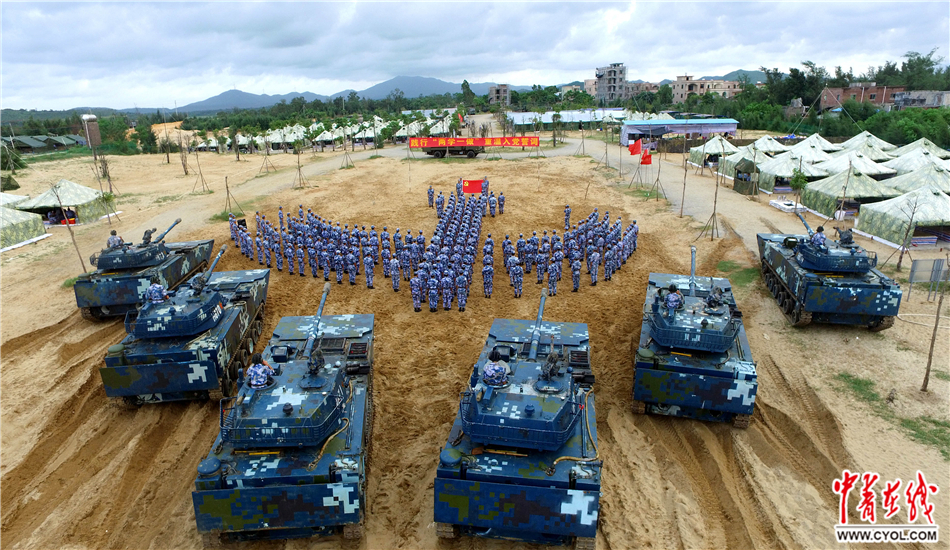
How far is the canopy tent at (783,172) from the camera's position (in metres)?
30.7

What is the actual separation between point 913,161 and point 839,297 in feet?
73.9

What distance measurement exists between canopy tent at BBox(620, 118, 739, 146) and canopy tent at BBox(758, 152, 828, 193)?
22.5 metres

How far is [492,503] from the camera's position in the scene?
7.73 meters

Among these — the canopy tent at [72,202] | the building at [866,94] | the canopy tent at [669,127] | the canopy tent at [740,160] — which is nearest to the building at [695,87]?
the building at [866,94]

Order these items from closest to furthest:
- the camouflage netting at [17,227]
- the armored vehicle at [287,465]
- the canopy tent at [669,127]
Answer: the armored vehicle at [287,465] → the camouflage netting at [17,227] → the canopy tent at [669,127]

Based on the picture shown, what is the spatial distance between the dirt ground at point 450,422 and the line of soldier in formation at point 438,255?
0.64 metres

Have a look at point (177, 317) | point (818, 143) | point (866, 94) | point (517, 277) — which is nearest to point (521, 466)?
point (177, 317)

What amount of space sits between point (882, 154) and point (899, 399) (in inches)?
1154

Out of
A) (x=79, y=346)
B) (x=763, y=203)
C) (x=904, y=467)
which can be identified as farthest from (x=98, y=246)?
(x=763, y=203)

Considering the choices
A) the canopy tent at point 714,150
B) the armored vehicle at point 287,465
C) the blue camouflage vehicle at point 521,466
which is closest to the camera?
the blue camouflage vehicle at point 521,466

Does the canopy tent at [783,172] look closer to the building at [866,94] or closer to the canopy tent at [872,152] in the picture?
the canopy tent at [872,152]

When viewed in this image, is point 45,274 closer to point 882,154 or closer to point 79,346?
point 79,346

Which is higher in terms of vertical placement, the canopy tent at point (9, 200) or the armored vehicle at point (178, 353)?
the canopy tent at point (9, 200)

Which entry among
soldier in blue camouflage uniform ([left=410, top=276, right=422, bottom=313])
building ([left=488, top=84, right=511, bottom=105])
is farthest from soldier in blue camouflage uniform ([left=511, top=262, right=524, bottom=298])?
building ([left=488, top=84, right=511, bottom=105])
